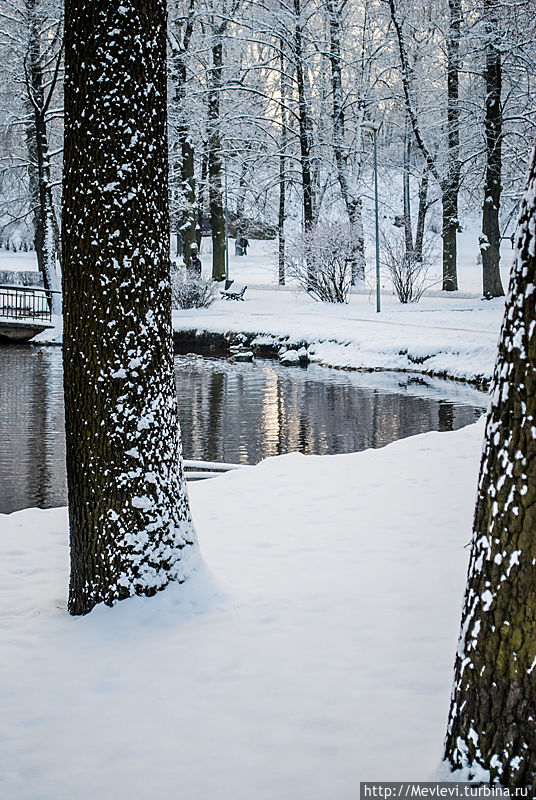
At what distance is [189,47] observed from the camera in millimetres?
33594

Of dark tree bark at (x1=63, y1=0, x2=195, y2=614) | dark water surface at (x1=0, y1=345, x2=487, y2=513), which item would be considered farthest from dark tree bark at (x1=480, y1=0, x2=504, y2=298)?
dark tree bark at (x1=63, y1=0, x2=195, y2=614)

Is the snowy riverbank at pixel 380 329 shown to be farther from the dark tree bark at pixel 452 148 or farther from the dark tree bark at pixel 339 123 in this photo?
the dark tree bark at pixel 339 123

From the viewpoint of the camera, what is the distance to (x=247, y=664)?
3.88 metres

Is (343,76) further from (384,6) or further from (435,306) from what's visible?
(435,306)

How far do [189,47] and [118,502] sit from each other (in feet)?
107

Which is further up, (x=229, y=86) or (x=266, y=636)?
(x=229, y=86)

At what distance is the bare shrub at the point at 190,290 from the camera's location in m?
27.9

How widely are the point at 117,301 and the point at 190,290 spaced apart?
2385cm

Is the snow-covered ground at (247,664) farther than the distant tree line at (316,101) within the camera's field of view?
No

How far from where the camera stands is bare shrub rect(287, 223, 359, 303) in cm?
2741

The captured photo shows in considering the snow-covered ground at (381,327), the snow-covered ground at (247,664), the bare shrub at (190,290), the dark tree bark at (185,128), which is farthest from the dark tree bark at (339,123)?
the snow-covered ground at (247,664)

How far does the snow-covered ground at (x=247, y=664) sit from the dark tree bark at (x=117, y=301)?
0.43 metres

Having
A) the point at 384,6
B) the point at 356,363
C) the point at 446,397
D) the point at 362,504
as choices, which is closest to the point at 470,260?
the point at 384,6

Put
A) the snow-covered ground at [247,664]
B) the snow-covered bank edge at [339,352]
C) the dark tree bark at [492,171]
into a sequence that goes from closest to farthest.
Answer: the snow-covered ground at [247,664]
the snow-covered bank edge at [339,352]
the dark tree bark at [492,171]
